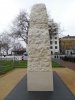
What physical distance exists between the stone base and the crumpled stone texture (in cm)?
25

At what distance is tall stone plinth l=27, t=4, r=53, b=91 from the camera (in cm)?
1443

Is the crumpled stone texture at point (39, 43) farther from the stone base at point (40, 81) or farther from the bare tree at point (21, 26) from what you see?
the bare tree at point (21, 26)

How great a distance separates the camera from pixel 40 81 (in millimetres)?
14453

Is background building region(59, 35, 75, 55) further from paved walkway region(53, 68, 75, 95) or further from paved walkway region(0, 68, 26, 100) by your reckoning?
paved walkway region(0, 68, 26, 100)

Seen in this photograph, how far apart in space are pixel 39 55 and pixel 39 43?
2.02ft

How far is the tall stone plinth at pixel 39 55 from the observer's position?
14430 mm

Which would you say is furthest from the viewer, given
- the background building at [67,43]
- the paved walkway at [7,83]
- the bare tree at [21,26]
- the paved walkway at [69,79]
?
the background building at [67,43]

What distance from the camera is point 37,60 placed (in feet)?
48.3

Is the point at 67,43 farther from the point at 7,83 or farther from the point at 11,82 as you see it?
the point at 7,83

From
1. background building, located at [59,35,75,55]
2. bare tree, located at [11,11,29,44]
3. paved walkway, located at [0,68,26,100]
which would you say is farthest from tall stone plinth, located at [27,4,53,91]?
background building, located at [59,35,75,55]

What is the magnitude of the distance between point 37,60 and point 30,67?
0.49m

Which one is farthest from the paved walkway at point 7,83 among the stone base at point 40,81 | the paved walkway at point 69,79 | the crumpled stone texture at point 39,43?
the paved walkway at point 69,79

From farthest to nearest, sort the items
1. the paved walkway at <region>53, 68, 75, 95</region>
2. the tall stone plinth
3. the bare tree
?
the bare tree
the paved walkway at <region>53, 68, 75, 95</region>
the tall stone plinth

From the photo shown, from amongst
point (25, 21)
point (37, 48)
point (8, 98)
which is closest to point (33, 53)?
point (37, 48)
